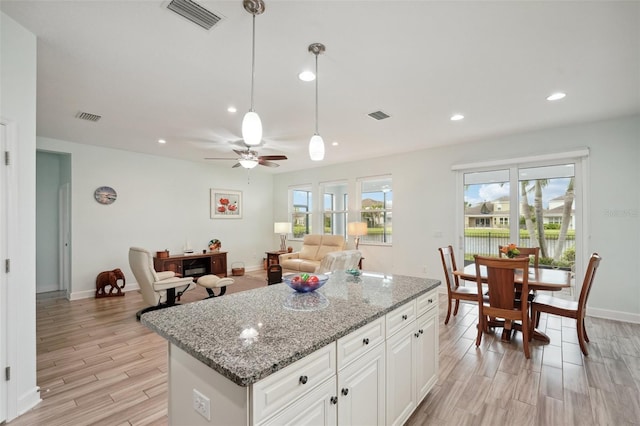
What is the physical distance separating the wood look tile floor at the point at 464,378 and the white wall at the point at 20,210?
240 millimetres

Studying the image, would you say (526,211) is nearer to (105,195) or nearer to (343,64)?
(343,64)

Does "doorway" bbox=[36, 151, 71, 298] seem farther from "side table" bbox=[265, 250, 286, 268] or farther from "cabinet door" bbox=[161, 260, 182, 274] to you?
"side table" bbox=[265, 250, 286, 268]

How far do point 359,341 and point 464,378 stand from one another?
1.66 meters

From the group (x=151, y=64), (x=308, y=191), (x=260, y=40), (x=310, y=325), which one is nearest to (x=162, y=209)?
(x=308, y=191)

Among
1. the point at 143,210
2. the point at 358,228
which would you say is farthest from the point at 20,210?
the point at 358,228

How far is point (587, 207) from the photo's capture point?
4.09 m

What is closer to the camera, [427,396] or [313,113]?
[427,396]

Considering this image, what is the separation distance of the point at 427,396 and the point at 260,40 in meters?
3.03

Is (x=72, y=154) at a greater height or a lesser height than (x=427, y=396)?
greater

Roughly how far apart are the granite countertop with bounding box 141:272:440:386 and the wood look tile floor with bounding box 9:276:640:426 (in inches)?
37.8

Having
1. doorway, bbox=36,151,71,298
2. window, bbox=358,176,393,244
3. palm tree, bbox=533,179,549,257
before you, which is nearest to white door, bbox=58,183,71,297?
doorway, bbox=36,151,71,298

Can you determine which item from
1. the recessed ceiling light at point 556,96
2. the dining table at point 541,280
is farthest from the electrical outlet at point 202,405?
the recessed ceiling light at point 556,96

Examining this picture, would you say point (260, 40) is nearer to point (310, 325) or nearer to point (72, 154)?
point (310, 325)

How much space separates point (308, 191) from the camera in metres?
7.94
